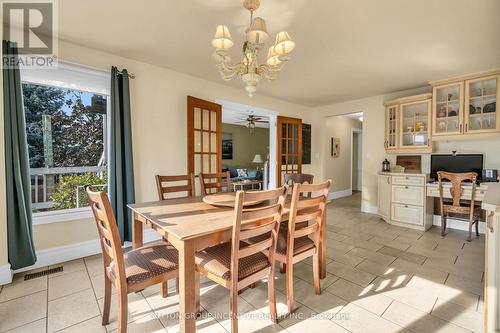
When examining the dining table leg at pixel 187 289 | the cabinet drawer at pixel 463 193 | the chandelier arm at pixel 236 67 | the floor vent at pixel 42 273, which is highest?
the chandelier arm at pixel 236 67

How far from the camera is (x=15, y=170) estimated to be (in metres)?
2.20

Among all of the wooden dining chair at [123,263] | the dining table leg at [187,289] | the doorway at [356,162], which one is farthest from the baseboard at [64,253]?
the doorway at [356,162]

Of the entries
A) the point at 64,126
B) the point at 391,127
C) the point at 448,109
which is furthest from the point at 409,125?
the point at 64,126

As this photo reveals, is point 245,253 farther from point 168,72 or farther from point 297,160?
point 297,160

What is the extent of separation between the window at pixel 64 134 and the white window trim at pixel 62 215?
1 cm

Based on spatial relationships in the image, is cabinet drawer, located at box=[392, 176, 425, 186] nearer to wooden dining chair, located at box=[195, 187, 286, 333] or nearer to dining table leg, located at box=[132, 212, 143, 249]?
wooden dining chair, located at box=[195, 187, 286, 333]

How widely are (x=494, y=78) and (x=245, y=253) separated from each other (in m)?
4.26

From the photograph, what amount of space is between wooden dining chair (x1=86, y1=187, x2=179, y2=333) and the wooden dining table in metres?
0.22

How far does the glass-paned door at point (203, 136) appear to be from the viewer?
3348mm

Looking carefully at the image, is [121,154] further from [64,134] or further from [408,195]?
[408,195]

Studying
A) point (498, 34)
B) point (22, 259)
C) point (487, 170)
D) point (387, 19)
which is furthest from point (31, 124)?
point (487, 170)

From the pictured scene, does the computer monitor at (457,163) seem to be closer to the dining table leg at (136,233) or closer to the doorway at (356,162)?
the doorway at (356,162)

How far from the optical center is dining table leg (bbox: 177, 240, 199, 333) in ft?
4.16

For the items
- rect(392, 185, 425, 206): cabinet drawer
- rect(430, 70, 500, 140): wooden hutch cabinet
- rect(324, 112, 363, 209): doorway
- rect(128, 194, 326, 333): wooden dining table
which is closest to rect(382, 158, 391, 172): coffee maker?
rect(392, 185, 425, 206): cabinet drawer
